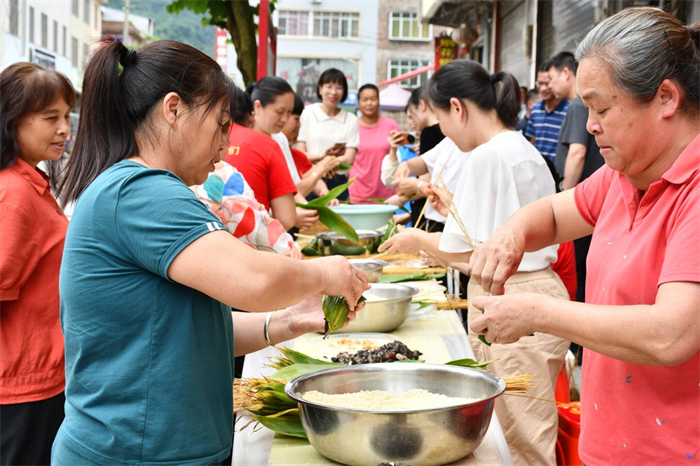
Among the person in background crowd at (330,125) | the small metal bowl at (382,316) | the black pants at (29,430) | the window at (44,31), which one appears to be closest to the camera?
the black pants at (29,430)

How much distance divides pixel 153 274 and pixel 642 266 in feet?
3.46

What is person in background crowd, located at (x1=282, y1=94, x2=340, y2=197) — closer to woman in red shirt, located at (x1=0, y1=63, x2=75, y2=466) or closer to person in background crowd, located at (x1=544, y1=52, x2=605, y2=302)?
person in background crowd, located at (x1=544, y1=52, x2=605, y2=302)

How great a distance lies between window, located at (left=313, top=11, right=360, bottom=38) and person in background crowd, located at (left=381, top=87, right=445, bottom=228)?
119 feet

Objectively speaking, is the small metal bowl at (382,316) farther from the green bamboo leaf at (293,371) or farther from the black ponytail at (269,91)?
the black ponytail at (269,91)

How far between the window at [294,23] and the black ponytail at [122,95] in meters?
41.6

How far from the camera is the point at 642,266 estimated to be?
1.56 metres

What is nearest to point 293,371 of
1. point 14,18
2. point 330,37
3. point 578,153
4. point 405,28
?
point 578,153

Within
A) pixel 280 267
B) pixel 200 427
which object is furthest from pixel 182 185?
pixel 200 427

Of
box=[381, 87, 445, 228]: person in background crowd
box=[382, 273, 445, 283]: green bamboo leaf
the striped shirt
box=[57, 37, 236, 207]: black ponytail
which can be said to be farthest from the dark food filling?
the striped shirt

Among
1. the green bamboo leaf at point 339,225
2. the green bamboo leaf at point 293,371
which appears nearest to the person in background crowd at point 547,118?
the green bamboo leaf at point 339,225

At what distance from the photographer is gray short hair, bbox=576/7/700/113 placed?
4.97 feet

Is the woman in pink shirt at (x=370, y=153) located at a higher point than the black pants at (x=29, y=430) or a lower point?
Answer: higher

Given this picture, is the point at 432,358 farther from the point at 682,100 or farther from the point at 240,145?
the point at 240,145

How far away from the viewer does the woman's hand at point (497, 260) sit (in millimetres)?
1930
